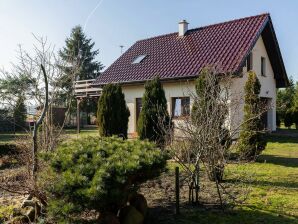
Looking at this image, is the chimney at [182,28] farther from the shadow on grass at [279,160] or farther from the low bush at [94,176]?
the low bush at [94,176]

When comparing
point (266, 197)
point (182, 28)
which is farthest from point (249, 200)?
point (182, 28)

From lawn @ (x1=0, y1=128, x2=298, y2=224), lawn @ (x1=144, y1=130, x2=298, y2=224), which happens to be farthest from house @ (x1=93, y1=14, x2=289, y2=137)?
lawn @ (x1=0, y1=128, x2=298, y2=224)

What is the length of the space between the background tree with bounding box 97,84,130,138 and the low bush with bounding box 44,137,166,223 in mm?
9739

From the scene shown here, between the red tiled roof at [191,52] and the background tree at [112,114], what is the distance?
4.24 meters

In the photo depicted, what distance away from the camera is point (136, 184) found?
18.8 feet

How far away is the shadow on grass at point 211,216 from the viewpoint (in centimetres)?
600

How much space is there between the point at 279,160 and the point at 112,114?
7.02 meters

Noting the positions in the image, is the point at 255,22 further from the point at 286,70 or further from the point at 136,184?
the point at 136,184

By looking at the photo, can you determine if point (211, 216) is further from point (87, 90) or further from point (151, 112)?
point (87, 90)

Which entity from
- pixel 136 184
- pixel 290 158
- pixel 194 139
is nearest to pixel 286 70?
pixel 290 158

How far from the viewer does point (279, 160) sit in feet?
41.2

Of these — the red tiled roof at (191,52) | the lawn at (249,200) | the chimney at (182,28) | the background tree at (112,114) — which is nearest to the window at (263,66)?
the red tiled roof at (191,52)

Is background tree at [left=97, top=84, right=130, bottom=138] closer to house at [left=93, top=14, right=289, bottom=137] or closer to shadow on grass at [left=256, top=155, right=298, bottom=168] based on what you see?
house at [left=93, top=14, right=289, bottom=137]

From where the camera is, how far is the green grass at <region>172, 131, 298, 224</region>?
613 centimetres
